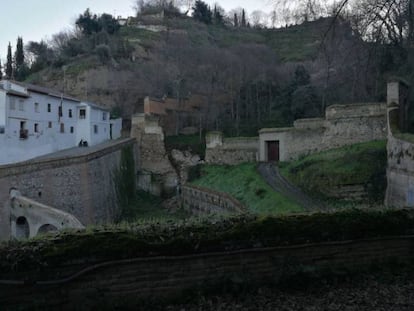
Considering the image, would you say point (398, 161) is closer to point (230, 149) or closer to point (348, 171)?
point (348, 171)

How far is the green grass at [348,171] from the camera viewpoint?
1409 cm

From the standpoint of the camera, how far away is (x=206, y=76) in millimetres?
34188

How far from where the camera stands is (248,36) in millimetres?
62938

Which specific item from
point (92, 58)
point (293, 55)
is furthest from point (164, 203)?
point (293, 55)

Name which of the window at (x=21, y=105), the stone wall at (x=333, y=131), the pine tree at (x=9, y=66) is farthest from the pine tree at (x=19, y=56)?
the stone wall at (x=333, y=131)

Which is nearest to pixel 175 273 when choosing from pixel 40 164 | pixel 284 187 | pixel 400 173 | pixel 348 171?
pixel 400 173

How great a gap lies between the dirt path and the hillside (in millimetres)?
6104

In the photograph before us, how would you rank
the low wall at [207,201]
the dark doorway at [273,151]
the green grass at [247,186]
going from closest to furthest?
1. the green grass at [247,186]
2. the low wall at [207,201]
3. the dark doorway at [273,151]

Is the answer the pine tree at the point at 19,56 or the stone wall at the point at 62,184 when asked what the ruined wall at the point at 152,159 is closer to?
the stone wall at the point at 62,184

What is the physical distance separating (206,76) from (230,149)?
33.7 ft

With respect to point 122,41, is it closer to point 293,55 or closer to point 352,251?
point 293,55

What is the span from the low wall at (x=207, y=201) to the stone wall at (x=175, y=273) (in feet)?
34.5

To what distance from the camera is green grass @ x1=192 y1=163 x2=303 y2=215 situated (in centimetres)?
1475

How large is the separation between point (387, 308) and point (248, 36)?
62.0 metres
